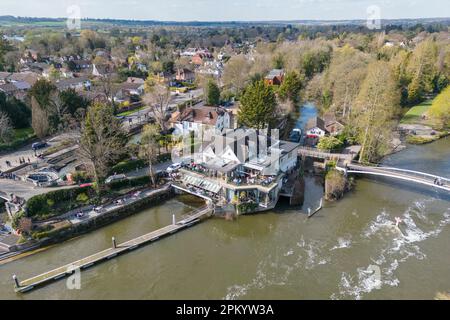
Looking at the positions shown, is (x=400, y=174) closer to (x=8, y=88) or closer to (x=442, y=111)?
(x=442, y=111)

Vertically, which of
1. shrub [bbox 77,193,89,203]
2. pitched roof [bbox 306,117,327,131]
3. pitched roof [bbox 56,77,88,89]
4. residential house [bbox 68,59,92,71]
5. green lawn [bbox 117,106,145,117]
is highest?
residential house [bbox 68,59,92,71]

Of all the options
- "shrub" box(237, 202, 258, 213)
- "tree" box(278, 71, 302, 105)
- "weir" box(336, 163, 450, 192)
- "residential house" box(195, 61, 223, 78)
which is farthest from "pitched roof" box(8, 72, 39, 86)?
"weir" box(336, 163, 450, 192)

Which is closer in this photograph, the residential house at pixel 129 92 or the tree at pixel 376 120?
the tree at pixel 376 120

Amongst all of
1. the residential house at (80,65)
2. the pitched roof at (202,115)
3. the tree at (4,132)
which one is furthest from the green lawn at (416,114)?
the residential house at (80,65)

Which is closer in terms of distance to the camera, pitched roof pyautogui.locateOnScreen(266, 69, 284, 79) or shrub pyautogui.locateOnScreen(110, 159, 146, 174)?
shrub pyautogui.locateOnScreen(110, 159, 146, 174)

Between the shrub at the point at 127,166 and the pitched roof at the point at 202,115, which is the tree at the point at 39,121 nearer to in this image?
the shrub at the point at 127,166

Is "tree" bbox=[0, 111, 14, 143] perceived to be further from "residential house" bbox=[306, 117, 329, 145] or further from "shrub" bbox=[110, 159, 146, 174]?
"residential house" bbox=[306, 117, 329, 145]

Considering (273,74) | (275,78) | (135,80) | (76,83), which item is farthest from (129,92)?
(273,74)
